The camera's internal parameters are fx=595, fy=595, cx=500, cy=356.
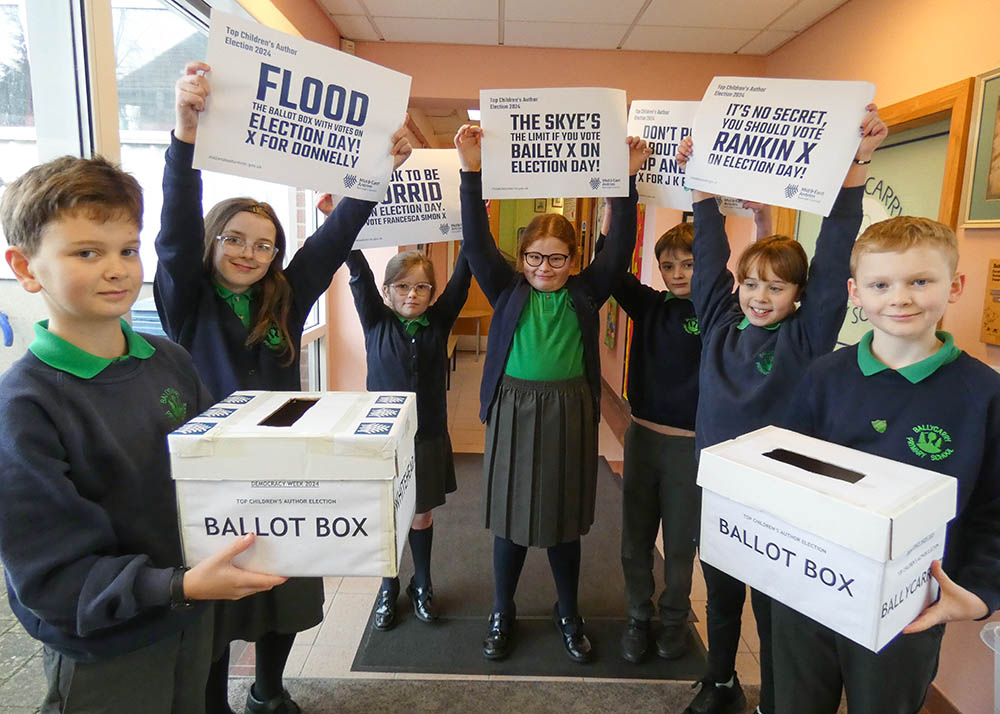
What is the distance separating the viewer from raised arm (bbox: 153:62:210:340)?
4.23ft

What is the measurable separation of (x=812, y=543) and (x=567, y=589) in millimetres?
1244

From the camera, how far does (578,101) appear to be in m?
1.78

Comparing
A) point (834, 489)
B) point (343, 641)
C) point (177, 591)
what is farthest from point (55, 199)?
point (343, 641)

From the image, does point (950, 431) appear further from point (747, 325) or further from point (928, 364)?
point (747, 325)

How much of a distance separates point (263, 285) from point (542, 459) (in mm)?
940

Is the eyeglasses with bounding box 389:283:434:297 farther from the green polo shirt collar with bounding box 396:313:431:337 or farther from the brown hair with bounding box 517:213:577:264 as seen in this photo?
the brown hair with bounding box 517:213:577:264

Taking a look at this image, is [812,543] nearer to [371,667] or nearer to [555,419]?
[555,419]

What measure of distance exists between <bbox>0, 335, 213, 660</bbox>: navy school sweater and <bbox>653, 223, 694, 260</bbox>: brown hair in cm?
150

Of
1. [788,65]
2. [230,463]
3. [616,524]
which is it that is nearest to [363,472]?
[230,463]

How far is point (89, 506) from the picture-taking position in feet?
2.82

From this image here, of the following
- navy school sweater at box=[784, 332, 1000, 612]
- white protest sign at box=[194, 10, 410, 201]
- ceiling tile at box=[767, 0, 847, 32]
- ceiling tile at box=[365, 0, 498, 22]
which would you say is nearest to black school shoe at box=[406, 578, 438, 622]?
white protest sign at box=[194, 10, 410, 201]

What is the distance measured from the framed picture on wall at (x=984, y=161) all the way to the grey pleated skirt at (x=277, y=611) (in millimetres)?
2176

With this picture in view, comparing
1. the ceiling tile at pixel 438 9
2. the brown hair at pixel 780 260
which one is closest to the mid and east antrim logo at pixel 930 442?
the brown hair at pixel 780 260

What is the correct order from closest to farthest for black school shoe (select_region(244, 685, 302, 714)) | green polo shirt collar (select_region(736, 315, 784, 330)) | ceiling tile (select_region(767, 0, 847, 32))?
green polo shirt collar (select_region(736, 315, 784, 330)), black school shoe (select_region(244, 685, 302, 714)), ceiling tile (select_region(767, 0, 847, 32))
